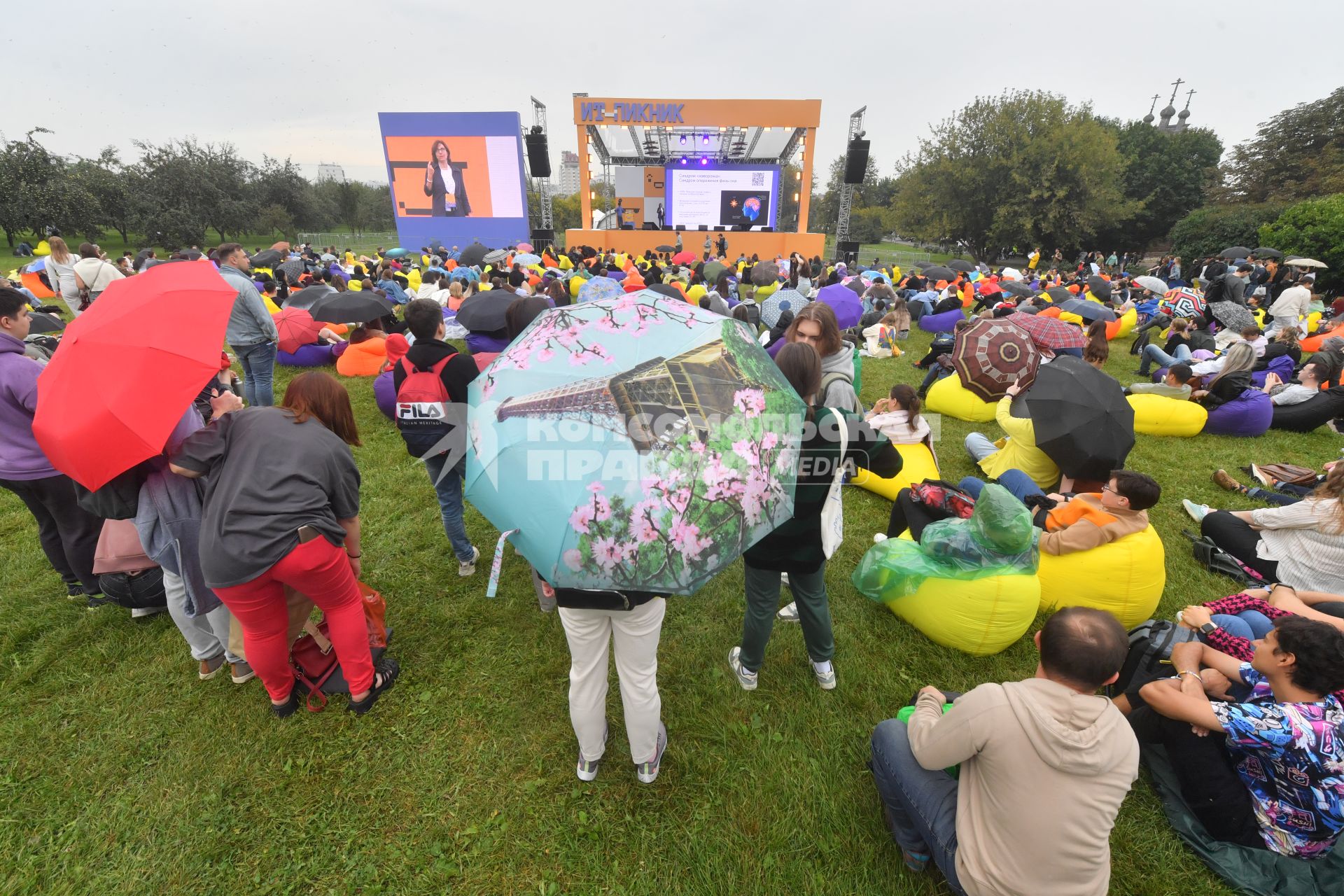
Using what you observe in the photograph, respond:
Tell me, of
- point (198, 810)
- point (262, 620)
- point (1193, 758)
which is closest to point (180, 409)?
point (262, 620)

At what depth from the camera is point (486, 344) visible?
4164 mm

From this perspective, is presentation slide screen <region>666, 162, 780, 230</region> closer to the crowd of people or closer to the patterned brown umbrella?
the patterned brown umbrella

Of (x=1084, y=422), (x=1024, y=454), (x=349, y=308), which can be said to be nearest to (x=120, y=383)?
(x=1084, y=422)

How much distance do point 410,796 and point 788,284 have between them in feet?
39.8

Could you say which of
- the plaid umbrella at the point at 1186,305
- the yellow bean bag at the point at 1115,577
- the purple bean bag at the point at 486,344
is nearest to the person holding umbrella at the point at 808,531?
the yellow bean bag at the point at 1115,577

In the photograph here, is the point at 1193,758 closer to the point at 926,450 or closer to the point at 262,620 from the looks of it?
the point at 926,450

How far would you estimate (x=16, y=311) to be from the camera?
9.57ft

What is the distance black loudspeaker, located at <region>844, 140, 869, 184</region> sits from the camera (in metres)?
23.2

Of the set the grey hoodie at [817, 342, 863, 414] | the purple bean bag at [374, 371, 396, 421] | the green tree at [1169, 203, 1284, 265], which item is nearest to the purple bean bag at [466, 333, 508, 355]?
the purple bean bag at [374, 371, 396, 421]

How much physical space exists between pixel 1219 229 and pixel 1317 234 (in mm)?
6655

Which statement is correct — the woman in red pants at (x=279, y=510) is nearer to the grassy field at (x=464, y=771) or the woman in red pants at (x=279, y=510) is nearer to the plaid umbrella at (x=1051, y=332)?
the grassy field at (x=464, y=771)

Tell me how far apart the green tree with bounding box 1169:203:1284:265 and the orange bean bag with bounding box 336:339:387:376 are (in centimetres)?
2825

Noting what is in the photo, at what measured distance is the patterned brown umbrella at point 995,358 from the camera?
238 inches

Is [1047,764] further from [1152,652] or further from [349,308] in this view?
[349,308]
